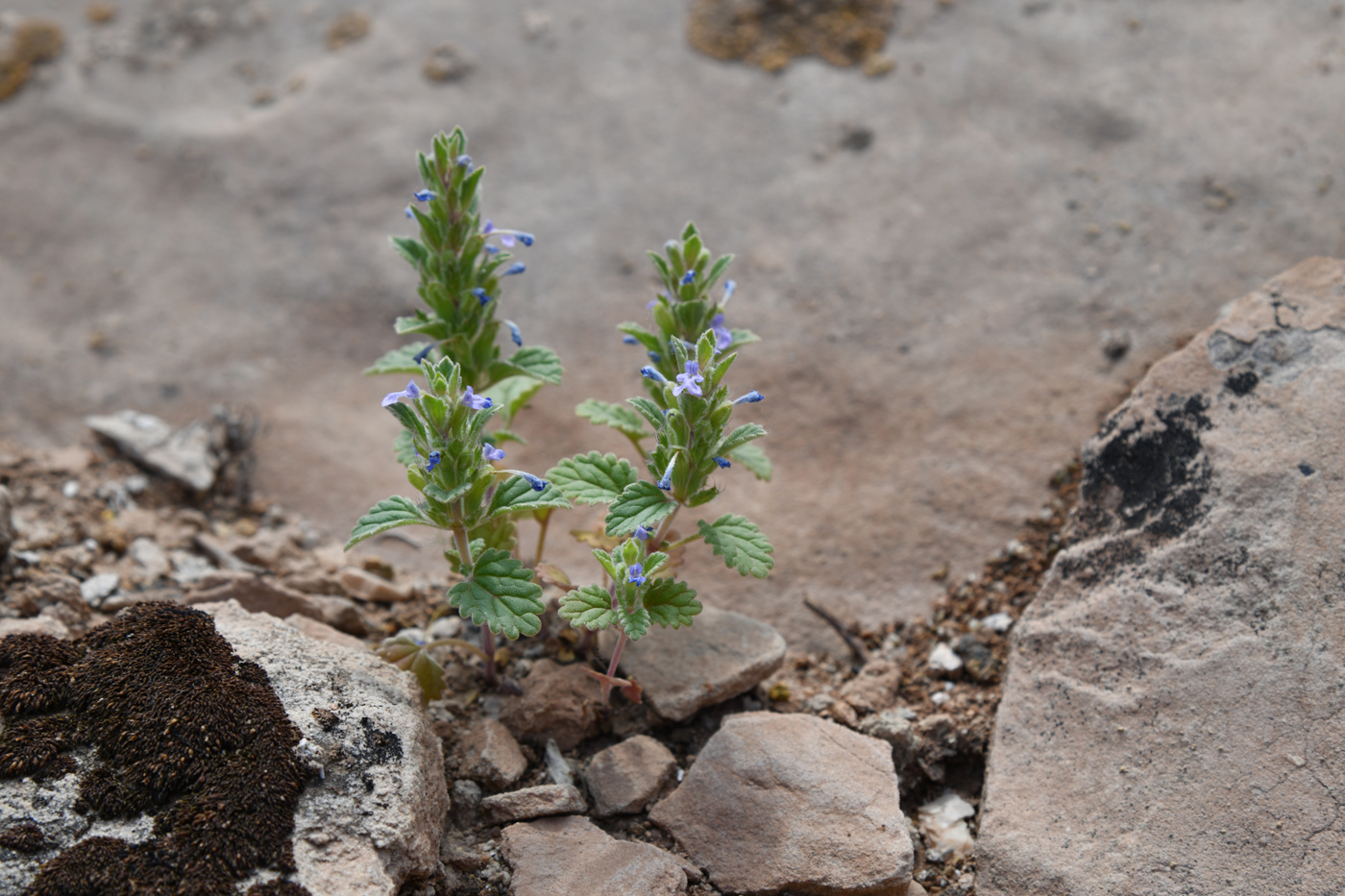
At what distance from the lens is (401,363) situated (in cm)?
407

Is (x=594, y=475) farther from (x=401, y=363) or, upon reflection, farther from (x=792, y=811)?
(x=792, y=811)

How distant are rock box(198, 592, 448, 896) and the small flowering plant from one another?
40 cm

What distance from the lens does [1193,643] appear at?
3.72m

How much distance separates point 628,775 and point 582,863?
431 millimetres

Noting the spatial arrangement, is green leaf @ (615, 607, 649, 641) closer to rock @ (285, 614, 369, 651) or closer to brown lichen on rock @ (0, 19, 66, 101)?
rock @ (285, 614, 369, 651)

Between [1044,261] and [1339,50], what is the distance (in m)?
2.56

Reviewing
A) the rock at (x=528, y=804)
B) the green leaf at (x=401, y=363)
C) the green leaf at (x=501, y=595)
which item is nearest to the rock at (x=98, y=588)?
the green leaf at (x=401, y=363)

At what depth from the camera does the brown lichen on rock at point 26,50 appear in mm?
7676

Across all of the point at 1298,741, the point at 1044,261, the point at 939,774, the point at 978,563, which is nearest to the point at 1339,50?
the point at 1044,261

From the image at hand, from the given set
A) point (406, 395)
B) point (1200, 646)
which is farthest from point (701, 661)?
point (1200, 646)

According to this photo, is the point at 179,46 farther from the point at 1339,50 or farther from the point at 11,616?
the point at 1339,50

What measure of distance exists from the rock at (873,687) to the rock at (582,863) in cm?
115

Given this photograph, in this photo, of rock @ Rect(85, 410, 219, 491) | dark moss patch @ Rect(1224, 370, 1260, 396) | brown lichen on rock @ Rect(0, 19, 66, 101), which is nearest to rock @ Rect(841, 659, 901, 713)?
dark moss patch @ Rect(1224, 370, 1260, 396)

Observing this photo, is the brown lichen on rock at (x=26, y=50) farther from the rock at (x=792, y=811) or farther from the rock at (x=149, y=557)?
the rock at (x=792, y=811)
